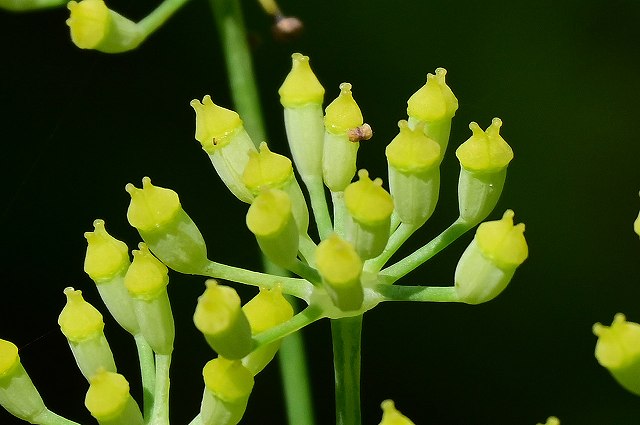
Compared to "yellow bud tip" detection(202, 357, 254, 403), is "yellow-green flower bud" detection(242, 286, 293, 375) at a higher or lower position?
higher

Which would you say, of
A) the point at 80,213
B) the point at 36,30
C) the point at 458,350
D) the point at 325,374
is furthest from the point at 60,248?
the point at 458,350

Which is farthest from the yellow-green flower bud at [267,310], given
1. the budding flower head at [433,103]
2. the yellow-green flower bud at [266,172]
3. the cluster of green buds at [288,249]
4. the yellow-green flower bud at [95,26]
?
the yellow-green flower bud at [95,26]

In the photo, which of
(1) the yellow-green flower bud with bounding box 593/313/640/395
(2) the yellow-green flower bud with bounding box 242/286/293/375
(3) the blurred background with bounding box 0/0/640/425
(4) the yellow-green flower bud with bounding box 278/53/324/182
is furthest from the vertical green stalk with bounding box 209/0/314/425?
(3) the blurred background with bounding box 0/0/640/425

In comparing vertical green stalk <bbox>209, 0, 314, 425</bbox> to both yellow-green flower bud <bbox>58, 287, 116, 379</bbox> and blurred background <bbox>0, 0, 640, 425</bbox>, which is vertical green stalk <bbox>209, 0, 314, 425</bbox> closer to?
yellow-green flower bud <bbox>58, 287, 116, 379</bbox>

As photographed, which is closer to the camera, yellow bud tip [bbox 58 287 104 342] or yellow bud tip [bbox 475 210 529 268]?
yellow bud tip [bbox 475 210 529 268]

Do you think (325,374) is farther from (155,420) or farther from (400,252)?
(155,420)

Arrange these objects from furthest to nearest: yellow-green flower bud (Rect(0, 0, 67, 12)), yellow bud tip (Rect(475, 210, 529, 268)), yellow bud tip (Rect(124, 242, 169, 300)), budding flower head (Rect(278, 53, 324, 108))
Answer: yellow-green flower bud (Rect(0, 0, 67, 12))
budding flower head (Rect(278, 53, 324, 108))
yellow bud tip (Rect(124, 242, 169, 300))
yellow bud tip (Rect(475, 210, 529, 268))
